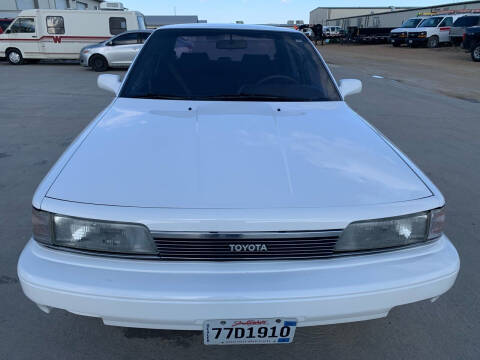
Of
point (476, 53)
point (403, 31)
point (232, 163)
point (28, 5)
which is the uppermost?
point (28, 5)

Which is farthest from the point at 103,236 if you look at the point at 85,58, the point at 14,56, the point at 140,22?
the point at 14,56

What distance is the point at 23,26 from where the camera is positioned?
15188mm

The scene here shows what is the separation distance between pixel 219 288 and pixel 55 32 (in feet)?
55.4

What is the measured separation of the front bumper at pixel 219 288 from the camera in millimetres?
1438

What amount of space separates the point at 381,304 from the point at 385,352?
23.5 inches

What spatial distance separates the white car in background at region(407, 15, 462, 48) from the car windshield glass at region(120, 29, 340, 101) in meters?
25.1

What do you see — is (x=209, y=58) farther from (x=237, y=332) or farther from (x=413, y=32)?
(x=413, y=32)

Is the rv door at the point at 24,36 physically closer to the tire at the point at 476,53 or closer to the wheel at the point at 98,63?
the wheel at the point at 98,63

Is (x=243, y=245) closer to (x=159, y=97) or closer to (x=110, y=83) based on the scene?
(x=159, y=97)

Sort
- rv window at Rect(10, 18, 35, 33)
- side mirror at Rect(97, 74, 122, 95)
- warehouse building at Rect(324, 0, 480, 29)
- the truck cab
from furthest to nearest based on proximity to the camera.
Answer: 1. warehouse building at Rect(324, 0, 480, 29)
2. the truck cab
3. rv window at Rect(10, 18, 35, 33)
4. side mirror at Rect(97, 74, 122, 95)

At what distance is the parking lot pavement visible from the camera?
193 centimetres

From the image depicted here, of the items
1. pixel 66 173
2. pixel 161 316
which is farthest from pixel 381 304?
pixel 66 173

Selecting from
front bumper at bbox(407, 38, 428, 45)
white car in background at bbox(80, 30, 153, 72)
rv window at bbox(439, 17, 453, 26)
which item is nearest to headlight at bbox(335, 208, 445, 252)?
white car in background at bbox(80, 30, 153, 72)

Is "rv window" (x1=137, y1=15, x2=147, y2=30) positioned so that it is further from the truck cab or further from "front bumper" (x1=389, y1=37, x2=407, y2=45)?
"front bumper" (x1=389, y1=37, x2=407, y2=45)
